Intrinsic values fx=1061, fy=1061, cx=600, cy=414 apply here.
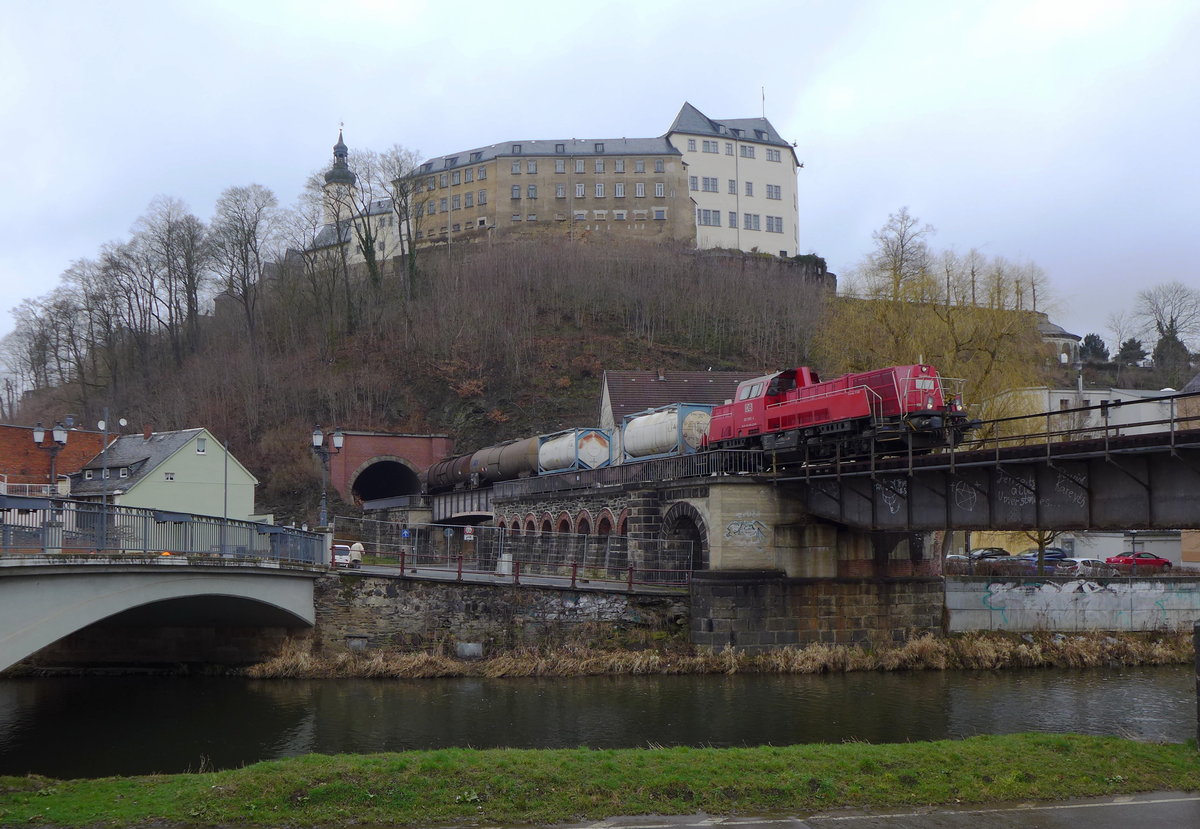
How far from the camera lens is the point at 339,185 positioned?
Answer: 90750mm

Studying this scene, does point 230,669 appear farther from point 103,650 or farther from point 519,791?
point 519,791

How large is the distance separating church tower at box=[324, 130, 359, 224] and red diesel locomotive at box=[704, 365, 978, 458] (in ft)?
176

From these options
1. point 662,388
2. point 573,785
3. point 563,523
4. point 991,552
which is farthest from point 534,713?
point 662,388

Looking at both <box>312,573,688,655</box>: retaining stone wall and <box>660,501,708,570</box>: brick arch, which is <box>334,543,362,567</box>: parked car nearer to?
<box>312,573,688,655</box>: retaining stone wall

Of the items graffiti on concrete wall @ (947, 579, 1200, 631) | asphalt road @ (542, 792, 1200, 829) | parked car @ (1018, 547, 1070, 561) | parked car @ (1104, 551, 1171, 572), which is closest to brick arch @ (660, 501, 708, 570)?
graffiti on concrete wall @ (947, 579, 1200, 631)

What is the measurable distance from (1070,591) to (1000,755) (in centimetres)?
2346

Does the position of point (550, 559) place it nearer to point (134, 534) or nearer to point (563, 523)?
point (563, 523)

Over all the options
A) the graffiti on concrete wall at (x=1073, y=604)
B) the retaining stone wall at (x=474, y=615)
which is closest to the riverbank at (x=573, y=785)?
the retaining stone wall at (x=474, y=615)

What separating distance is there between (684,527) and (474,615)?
25.7ft

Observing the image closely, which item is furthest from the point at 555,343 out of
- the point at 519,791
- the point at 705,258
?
the point at 519,791

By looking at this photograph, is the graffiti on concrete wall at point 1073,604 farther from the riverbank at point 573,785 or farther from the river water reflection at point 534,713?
the riverbank at point 573,785

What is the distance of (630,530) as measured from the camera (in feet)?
121

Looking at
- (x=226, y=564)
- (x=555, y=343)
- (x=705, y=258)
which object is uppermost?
(x=705, y=258)

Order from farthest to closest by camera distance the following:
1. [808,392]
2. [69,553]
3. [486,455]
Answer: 1. [486,455]
2. [808,392]
3. [69,553]
